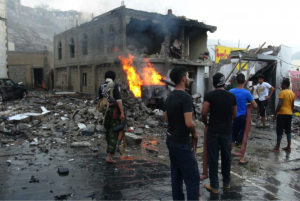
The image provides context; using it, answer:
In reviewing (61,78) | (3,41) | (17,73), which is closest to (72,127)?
(61,78)

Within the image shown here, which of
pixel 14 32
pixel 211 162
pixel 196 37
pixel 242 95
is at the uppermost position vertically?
pixel 14 32

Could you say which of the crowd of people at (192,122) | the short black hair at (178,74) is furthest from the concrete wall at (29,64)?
the short black hair at (178,74)

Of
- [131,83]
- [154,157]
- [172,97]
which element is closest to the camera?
[172,97]

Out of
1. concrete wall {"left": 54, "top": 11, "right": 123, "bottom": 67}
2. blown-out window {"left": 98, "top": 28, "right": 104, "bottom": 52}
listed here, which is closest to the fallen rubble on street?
concrete wall {"left": 54, "top": 11, "right": 123, "bottom": 67}

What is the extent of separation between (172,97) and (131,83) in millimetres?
10887

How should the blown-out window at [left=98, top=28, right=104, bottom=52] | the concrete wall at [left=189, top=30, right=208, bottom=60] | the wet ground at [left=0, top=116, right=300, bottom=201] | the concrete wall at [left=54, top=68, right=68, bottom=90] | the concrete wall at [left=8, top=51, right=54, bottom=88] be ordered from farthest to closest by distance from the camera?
the concrete wall at [left=8, top=51, right=54, bottom=88] → the concrete wall at [left=54, top=68, right=68, bottom=90] → the concrete wall at [left=189, top=30, right=208, bottom=60] → the blown-out window at [left=98, top=28, right=104, bottom=52] → the wet ground at [left=0, top=116, right=300, bottom=201]

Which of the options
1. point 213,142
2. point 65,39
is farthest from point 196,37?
point 213,142

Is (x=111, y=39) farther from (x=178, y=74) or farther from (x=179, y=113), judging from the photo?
(x=179, y=113)

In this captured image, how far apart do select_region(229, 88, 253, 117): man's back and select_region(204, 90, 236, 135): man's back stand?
132 centimetres

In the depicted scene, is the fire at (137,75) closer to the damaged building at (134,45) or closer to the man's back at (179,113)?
the damaged building at (134,45)

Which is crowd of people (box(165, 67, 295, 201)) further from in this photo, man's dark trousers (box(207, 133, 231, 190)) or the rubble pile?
the rubble pile

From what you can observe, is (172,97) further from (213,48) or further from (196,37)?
(213,48)

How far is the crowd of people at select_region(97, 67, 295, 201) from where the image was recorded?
8.41 feet

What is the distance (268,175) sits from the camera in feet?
14.1
